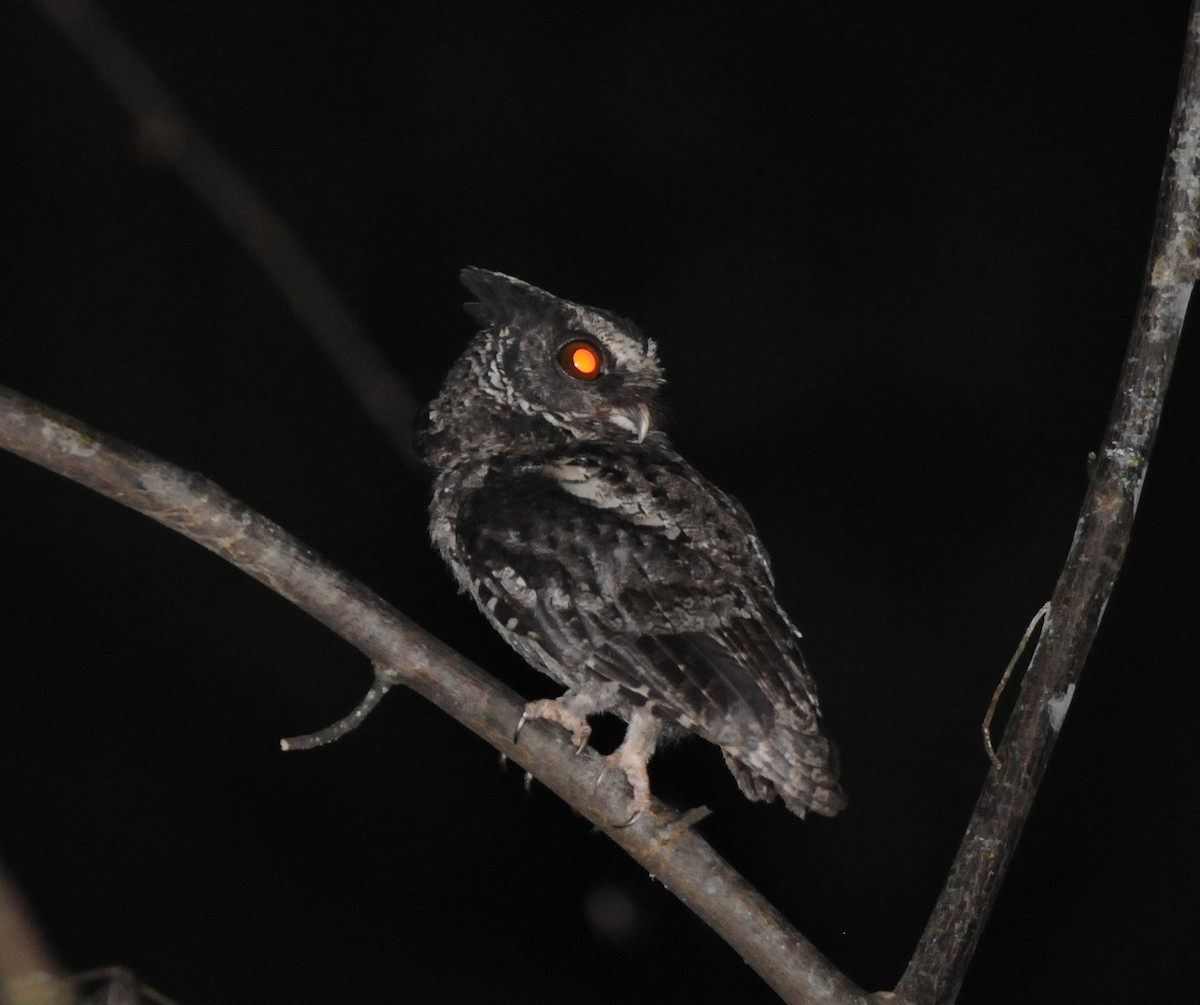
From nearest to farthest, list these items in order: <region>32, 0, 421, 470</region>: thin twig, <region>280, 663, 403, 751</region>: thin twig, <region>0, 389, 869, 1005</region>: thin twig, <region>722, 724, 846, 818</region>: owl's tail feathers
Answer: <region>0, 389, 869, 1005</region>: thin twig, <region>280, 663, 403, 751</region>: thin twig, <region>722, 724, 846, 818</region>: owl's tail feathers, <region>32, 0, 421, 470</region>: thin twig

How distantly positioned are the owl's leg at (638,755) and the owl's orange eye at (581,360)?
0.67 m

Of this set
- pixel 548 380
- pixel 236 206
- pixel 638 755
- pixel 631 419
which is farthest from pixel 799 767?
pixel 236 206

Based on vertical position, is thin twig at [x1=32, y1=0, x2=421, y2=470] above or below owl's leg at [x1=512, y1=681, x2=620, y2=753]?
above

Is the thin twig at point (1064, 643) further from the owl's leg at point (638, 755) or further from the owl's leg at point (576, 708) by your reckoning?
the owl's leg at point (576, 708)

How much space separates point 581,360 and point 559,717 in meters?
0.74

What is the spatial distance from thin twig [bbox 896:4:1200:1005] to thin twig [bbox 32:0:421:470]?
122 centimetres

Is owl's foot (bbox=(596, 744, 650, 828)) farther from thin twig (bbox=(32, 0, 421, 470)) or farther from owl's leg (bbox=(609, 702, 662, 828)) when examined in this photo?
thin twig (bbox=(32, 0, 421, 470))

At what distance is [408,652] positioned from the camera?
176cm

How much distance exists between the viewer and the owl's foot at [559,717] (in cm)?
183

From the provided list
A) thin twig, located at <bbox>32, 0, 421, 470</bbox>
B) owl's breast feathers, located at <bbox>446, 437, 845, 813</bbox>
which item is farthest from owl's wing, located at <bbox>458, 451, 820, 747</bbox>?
thin twig, located at <bbox>32, 0, 421, 470</bbox>

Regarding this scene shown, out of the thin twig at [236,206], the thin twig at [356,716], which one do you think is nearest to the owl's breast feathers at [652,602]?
the thin twig at [356,716]

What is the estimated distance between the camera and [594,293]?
4016 millimetres

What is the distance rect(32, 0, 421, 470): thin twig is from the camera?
2.11 metres

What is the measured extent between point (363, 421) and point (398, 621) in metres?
2.26
